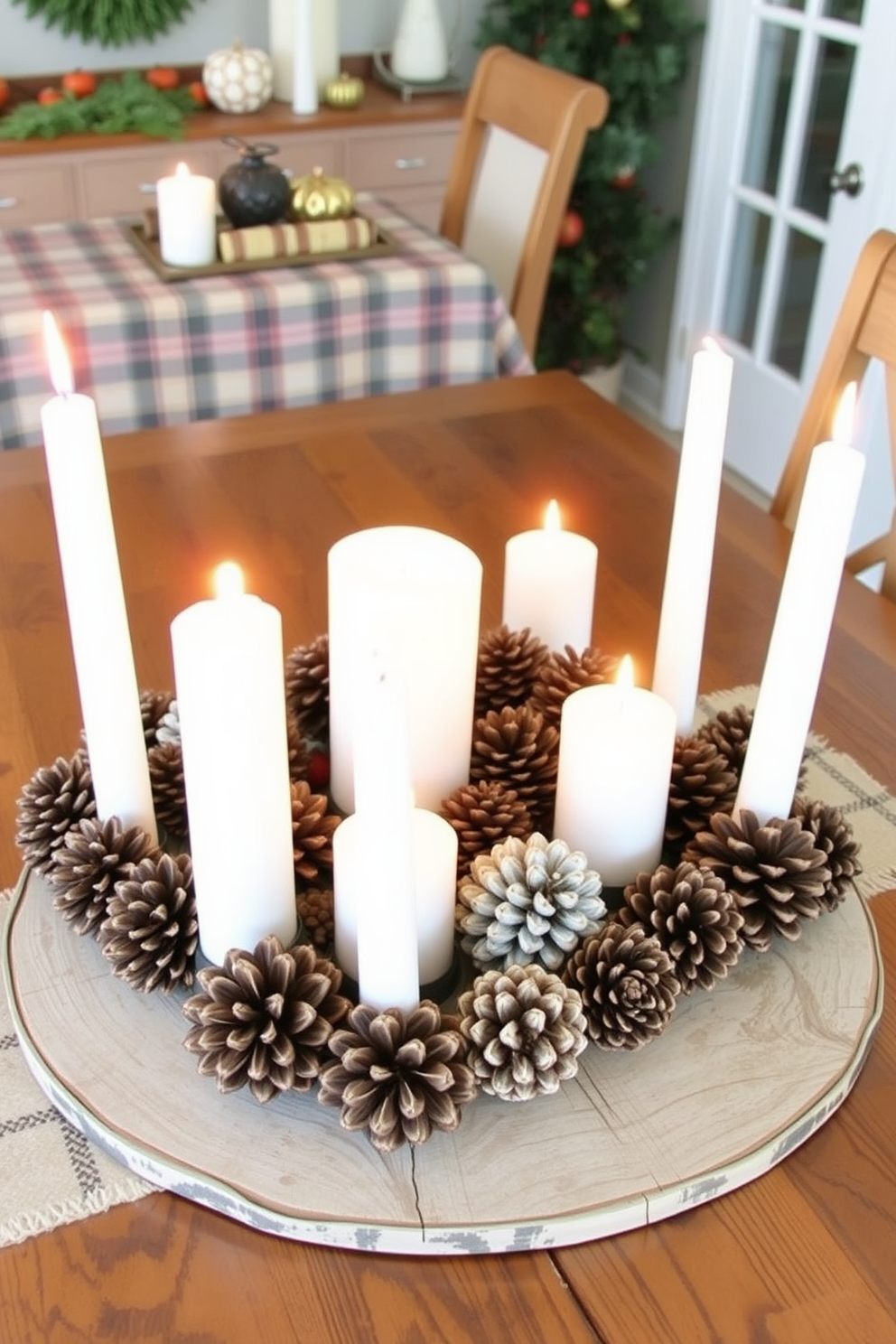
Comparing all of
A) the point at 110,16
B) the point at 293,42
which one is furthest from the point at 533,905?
the point at 110,16

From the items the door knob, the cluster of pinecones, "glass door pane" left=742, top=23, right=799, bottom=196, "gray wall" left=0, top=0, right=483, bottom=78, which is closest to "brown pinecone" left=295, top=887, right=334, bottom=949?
the cluster of pinecones

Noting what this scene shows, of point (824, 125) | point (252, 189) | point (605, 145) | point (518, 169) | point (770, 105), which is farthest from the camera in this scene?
point (605, 145)

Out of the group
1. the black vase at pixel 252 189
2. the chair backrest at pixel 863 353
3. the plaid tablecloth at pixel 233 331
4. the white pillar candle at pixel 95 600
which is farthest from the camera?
the black vase at pixel 252 189

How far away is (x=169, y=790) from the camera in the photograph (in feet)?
2.36

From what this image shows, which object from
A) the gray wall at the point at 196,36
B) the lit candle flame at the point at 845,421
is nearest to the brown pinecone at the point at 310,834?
the lit candle flame at the point at 845,421

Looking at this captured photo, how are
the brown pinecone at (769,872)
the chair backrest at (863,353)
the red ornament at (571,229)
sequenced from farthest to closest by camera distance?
the red ornament at (571,229) → the chair backrest at (863,353) → the brown pinecone at (769,872)

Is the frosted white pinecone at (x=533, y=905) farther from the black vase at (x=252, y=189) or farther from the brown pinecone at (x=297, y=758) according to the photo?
the black vase at (x=252, y=189)

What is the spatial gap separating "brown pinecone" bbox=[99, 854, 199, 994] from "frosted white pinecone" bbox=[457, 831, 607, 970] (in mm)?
136

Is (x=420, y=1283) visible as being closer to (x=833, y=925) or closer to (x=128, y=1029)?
(x=128, y=1029)

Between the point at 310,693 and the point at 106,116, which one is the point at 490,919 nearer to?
the point at 310,693

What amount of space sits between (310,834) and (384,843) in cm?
18

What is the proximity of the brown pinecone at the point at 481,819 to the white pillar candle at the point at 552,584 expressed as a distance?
0.16m

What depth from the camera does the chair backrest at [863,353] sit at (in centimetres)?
119

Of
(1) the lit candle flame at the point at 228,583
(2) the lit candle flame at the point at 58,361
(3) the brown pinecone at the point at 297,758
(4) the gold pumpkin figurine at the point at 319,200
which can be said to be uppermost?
(2) the lit candle flame at the point at 58,361
